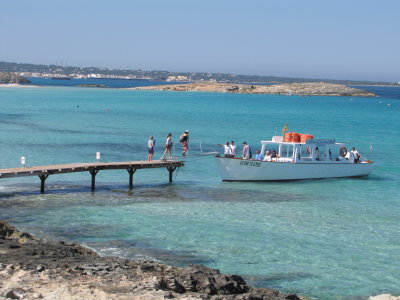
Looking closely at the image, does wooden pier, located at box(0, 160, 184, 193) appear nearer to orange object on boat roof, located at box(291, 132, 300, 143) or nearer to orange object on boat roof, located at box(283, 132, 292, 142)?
orange object on boat roof, located at box(283, 132, 292, 142)

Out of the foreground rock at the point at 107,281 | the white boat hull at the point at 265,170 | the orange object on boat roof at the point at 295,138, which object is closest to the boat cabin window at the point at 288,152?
the orange object on boat roof at the point at 295,138

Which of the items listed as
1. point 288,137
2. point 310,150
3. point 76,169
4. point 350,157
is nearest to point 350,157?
point 350,157

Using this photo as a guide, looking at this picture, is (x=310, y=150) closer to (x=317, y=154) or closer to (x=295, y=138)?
(x=317, y=154)

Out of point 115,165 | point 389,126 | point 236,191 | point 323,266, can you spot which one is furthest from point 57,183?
point 389,126

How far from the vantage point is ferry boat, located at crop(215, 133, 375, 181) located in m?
32.6

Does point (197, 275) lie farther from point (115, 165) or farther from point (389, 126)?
point (389, 126)

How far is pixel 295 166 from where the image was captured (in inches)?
1307

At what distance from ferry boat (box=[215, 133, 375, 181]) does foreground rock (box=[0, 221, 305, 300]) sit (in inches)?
662

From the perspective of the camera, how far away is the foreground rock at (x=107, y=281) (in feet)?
42.1

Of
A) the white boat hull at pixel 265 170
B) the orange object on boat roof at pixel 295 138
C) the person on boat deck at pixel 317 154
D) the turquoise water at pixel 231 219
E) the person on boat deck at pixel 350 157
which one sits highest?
the orange object on boat roof at pixel 295 138

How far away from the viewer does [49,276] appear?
549 inches

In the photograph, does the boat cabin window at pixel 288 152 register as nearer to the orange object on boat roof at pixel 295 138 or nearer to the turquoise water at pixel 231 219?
the orange object on boat roof at pixel 295 138

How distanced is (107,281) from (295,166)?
20.8 m

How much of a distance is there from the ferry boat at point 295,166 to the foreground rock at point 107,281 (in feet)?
55.1
